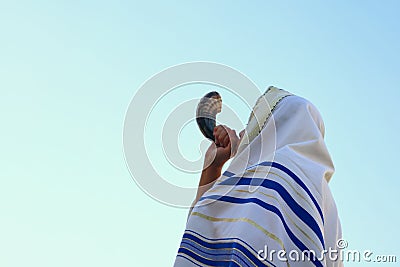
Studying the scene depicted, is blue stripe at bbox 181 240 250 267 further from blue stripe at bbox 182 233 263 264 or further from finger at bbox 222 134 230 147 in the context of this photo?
finger at bbox 222 134 230 147

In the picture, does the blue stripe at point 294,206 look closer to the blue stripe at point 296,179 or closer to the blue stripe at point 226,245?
the blue stripe at point 296,179

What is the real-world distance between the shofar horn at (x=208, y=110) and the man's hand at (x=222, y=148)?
0.22ft

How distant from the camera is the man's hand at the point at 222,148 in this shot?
4031mm

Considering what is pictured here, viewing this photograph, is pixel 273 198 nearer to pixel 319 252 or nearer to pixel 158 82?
pixel 319 252

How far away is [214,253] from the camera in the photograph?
3.20 m

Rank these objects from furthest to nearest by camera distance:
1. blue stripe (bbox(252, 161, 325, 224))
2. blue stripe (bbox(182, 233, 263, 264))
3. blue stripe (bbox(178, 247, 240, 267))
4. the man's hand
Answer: the man's hand
blue stripe (bbox(252, 161, 325, 224))
blue stripe (bbox(178, 247, 240, 267))
blue stripe (bbox(182, 233, 263, 264))

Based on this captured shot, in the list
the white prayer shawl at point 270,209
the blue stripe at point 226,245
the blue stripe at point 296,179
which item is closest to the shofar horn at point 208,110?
the white prayer shawl at point 270,209

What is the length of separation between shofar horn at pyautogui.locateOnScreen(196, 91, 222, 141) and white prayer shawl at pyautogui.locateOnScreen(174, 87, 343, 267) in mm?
389

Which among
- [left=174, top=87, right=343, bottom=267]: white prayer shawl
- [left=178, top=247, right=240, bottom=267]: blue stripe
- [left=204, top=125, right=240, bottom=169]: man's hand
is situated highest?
[left=204, top=125, right=240, bottom=169]: man's hand

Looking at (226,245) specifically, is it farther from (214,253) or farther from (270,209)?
(270,209)

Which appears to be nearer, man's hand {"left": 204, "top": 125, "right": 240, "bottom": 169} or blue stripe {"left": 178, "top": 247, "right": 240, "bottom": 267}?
blue stripe {"left": 178, "top": 247, "right": 240, "bottom": 267}

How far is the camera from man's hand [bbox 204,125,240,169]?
403cm

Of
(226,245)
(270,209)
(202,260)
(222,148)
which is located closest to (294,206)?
(270,209)

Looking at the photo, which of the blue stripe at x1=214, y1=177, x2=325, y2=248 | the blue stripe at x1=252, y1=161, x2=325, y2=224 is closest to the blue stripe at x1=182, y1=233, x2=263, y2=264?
the blue stripe at x1=214, y1=177, x2=325, y2=248
